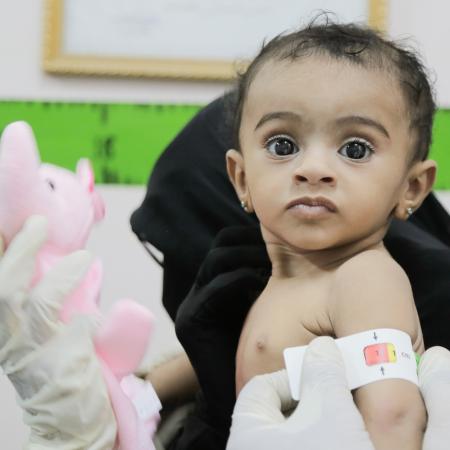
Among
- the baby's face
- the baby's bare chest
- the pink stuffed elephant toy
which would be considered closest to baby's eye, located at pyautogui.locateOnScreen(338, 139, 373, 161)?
the baby's face

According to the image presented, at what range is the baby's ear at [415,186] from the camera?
2.92ft

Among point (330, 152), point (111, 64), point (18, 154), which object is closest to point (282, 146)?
point (330, 152)

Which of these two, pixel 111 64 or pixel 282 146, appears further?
pixel 111 64

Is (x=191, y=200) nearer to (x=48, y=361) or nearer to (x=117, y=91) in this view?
(x=48, y=361)

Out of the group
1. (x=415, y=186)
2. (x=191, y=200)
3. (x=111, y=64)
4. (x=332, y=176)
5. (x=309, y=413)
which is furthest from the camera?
(x=111, y=64)

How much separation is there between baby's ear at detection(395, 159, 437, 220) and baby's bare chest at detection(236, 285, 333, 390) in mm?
148

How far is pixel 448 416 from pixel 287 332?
0.63 feet

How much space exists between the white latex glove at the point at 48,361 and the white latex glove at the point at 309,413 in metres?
0.17

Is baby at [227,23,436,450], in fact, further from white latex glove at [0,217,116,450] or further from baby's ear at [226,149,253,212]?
white latex glove at [0,217,116,450]

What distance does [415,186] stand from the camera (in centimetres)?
91

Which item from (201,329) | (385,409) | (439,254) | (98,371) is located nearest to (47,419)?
(98,371)

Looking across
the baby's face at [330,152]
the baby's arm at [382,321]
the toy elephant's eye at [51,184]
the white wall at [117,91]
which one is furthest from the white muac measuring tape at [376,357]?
the white wall at [117,91]

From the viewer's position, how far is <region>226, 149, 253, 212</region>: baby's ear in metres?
0.96

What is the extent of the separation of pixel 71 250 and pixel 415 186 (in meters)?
0.38
